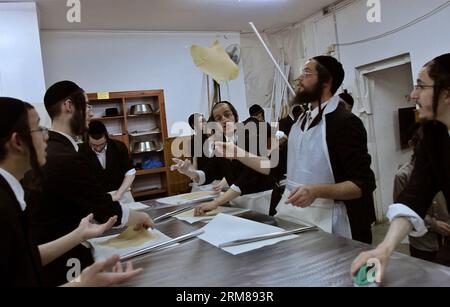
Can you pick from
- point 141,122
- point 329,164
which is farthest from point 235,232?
point 141,122

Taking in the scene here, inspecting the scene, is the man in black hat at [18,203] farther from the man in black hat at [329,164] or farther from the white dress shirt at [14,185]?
the man in black hat at [329,164]

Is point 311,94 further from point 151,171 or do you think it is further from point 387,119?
point 151,171

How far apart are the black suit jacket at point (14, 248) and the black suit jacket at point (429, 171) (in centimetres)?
110

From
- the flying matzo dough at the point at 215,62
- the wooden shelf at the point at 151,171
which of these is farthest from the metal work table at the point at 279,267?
the wooden shelf at the point at 151,171

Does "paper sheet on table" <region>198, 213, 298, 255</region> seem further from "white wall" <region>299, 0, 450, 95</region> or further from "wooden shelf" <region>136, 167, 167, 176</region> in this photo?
"wooden shelf" <region>136, 167, 167, 176</region>

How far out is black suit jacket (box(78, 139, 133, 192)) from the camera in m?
2.80

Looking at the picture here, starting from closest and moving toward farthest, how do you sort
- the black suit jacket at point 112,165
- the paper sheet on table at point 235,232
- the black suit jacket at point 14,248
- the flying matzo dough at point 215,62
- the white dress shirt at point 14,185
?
the black suit jacket at point 14,248
the white dress shirt at point 14,185
the paper sheet on table at point 235,232
the flying matzo dough at point 215,62
the black suit jacket at point 112,165

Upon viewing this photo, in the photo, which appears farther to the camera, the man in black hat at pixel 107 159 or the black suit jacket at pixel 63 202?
the man in black hat at pixel 107 159

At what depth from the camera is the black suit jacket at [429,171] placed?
1106 millimetres

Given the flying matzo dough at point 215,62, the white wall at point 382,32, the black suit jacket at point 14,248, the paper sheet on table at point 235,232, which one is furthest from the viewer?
the white wall at point 382,32

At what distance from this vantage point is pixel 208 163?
116 inches

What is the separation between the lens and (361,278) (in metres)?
0.93

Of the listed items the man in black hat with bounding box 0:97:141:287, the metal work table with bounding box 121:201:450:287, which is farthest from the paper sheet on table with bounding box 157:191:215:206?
the man in black hat with bounding box 0:97:141:287

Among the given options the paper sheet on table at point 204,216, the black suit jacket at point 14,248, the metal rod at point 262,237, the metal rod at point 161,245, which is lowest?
the paper sheet on table at point 204,216
